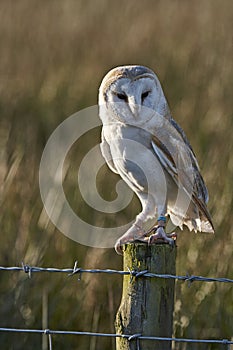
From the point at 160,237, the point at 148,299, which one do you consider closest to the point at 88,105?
the point at 160,237

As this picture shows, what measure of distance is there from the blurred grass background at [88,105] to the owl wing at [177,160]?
1.91 feet

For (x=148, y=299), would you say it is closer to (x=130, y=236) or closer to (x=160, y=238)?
(x=160, y=238)

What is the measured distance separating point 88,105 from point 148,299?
11.9ft

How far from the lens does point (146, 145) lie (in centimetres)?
308

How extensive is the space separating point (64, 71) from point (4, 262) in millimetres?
2839

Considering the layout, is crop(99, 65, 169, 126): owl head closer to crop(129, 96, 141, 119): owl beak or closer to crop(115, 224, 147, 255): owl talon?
crop(129, 96, 141, 119): owl beak

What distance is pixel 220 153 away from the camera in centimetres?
466

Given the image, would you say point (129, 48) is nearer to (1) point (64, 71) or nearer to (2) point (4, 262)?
(1) point (64, 71)

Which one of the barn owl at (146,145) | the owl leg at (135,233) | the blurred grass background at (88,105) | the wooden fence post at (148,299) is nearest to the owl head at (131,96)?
the barn owl at (146,145)

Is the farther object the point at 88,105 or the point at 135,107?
the point at 88,105

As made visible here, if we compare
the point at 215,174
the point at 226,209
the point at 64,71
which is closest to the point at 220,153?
the point at 215,174

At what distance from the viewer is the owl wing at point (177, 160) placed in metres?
3.07

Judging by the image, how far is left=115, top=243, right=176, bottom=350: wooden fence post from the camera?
7.72ft

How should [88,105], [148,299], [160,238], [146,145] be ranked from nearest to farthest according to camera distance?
[148,299] → [160,238] → [146,145] → [88,105]
